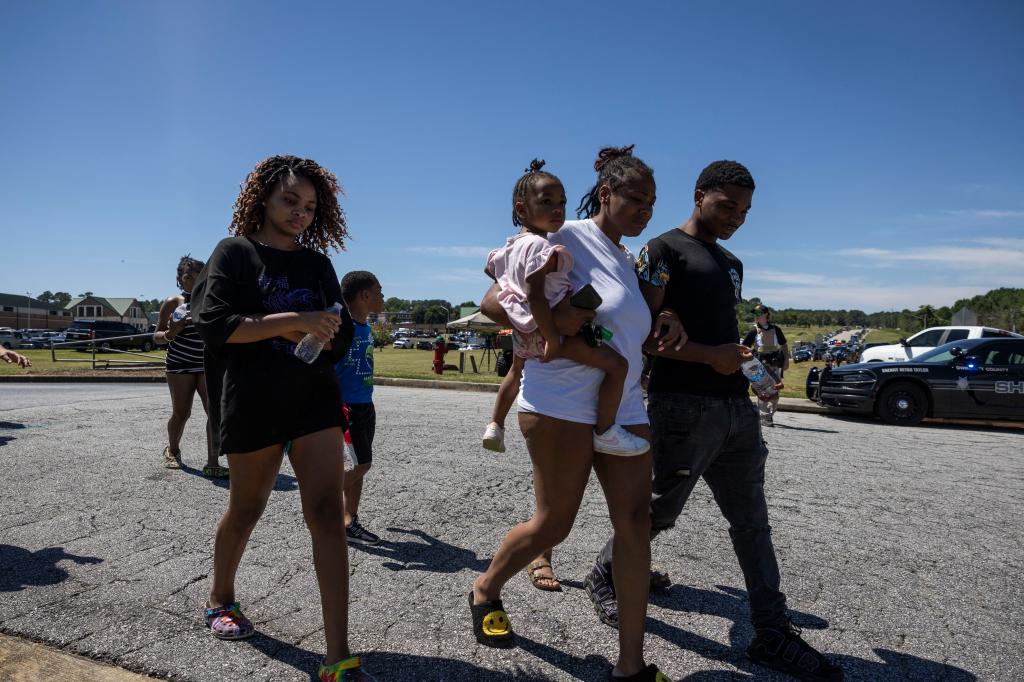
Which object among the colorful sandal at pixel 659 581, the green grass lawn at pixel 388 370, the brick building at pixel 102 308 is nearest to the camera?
the colorful sandal at pixel 659 581

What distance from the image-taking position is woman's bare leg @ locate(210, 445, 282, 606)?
2.55 metres

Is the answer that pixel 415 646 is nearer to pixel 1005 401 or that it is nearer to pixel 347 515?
pixel 347 515

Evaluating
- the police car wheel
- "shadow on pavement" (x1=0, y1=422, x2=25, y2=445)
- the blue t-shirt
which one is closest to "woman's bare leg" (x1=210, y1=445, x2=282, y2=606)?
the blue t-shirt

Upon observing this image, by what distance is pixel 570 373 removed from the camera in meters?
2.39

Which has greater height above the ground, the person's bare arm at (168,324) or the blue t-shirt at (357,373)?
the person's bare arm at (168,324)

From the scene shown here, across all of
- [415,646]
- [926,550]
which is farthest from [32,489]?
[926,550]

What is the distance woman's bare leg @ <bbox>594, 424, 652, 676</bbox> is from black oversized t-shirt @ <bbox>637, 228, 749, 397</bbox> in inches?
18.8

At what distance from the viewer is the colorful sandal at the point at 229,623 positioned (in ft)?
8.66

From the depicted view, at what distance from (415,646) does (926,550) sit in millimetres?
3302

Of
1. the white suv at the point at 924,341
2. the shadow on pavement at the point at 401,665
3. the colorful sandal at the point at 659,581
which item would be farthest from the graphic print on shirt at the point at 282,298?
the white suv at the point at 924,341

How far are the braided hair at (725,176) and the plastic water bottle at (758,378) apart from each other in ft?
2.51

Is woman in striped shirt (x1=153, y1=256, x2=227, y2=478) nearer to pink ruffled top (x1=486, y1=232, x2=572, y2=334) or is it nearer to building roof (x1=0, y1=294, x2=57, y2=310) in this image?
pink ruffled top (x1=486, y1=232, x2=572, y2=334)

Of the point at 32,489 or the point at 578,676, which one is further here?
the point at 32,489

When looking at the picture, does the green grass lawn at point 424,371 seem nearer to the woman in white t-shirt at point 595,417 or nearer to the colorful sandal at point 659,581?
the colorful sandal at point 659,581
